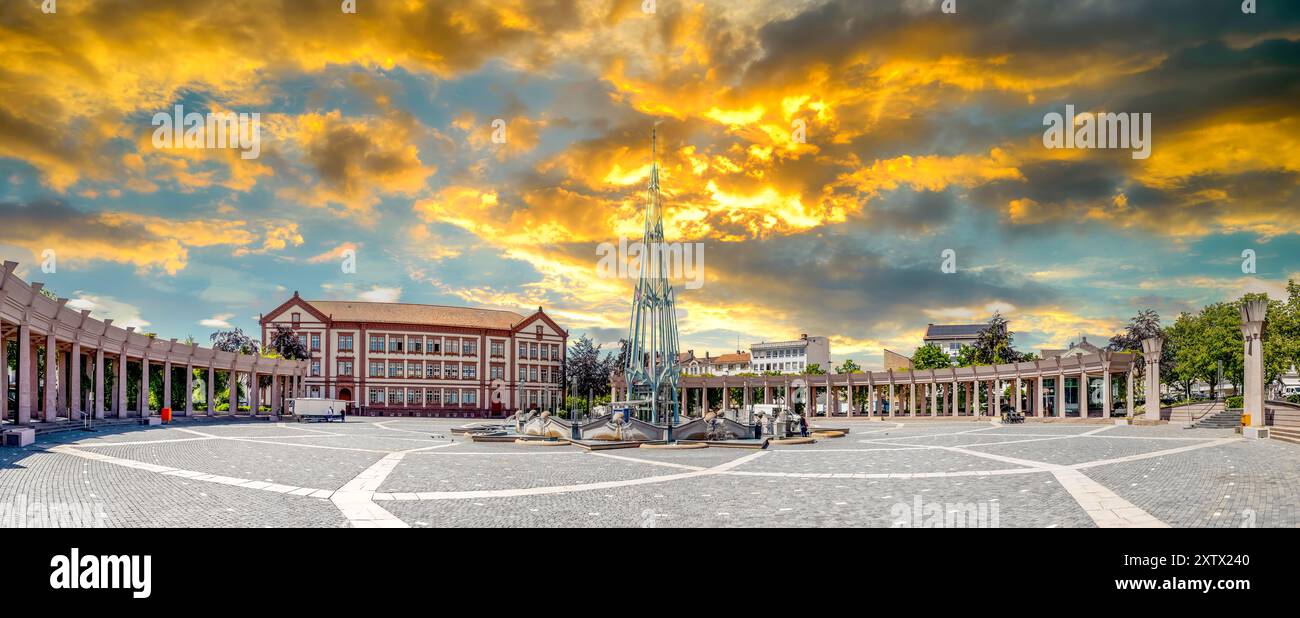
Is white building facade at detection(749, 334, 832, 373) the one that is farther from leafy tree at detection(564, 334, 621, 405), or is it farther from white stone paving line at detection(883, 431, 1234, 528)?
white stone paving line at detection(883, 431, 1234, 528)

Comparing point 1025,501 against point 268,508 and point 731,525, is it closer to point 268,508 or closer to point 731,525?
point 731,525

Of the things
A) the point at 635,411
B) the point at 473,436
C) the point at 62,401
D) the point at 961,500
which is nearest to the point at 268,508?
the point at 961,500

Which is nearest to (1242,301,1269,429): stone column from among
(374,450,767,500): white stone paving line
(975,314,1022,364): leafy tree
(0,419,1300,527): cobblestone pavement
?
(0,419,1300,527): cobblestone pavement

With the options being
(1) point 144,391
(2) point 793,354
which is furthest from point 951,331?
(1) point 144,391

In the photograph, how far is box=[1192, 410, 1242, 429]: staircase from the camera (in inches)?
1428

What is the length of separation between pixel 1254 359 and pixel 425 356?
73164 mm

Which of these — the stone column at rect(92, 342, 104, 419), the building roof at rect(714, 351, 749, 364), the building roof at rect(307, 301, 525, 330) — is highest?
the building roof at rect(307, 301, 525, 330)

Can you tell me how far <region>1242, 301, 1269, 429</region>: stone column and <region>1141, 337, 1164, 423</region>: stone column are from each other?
12495mm

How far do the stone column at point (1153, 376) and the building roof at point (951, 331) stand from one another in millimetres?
120707

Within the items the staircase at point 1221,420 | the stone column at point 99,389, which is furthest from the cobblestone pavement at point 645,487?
the stone column at point 99,389

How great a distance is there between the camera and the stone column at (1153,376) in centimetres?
4209

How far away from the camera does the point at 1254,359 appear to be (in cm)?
2956
